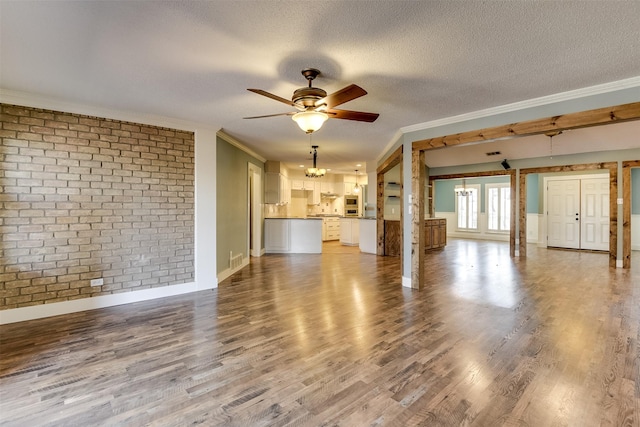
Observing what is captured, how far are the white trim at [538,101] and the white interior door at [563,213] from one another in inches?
277

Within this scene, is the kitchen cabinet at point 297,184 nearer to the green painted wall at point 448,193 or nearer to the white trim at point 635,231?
the green painted wall at point 448,193

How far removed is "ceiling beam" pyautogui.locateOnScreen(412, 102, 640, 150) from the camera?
9.61 feet

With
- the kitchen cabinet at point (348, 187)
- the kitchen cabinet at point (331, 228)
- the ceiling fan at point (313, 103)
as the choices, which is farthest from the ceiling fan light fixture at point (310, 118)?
the kitchen cabinet at point (348, 187)

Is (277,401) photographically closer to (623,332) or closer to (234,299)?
(234,299)

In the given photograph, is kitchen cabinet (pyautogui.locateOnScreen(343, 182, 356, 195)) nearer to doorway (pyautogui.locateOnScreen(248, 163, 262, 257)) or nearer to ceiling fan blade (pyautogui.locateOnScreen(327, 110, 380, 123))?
doorway (pyautogui.locateOnScreen(248, 163, 262, 257))

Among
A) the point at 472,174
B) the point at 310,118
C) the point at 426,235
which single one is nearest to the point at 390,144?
the point at 426,235

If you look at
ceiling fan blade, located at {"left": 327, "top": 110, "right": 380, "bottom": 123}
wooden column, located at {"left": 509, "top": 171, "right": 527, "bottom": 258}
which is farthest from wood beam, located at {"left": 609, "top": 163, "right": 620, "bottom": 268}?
ceiling fan blade, located at {"left": 327, "top": 110, "right": 380, "bottom": 123}

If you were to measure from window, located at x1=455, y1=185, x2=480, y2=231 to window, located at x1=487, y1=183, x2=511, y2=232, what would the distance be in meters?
0.46

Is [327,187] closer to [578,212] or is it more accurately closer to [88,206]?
[578,212]

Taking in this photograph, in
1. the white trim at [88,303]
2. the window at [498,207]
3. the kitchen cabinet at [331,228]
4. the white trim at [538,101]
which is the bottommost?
the white trim at [88,303]

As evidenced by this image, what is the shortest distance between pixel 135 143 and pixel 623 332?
241 inches

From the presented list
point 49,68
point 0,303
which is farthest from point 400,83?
point 0,303

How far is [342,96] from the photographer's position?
8.04ft

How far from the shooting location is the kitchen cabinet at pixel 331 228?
1070cm
